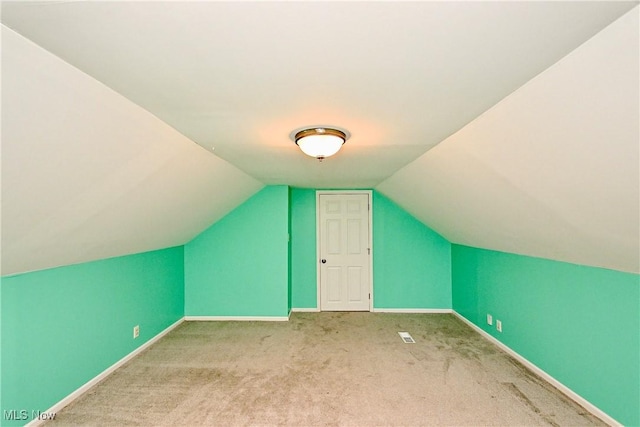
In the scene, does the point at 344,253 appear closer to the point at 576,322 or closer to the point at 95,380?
the point at 576,322

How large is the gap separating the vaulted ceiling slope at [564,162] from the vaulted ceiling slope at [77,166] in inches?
77.6

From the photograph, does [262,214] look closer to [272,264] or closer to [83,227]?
[272,264]

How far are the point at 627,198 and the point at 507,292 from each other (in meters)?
2.31

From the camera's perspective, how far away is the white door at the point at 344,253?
17.5 ft

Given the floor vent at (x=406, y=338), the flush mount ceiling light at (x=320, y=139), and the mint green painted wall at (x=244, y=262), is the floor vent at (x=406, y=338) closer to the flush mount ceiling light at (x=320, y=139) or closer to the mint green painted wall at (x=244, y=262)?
the mint green painted wall at (x=244, y=262)

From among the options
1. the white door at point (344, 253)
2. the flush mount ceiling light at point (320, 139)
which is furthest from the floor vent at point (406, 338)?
the flush mount ceiling light at point (320, 139)

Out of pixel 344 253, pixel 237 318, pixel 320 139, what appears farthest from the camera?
pixel 344 253

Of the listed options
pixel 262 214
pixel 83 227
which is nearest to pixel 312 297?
pixel 262 214

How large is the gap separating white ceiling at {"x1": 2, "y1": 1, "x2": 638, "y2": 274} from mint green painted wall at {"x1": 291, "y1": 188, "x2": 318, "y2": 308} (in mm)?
2621

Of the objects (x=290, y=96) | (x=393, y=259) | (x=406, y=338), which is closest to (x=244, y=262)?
(x=393, y=259)

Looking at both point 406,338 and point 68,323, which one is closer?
point 68,323

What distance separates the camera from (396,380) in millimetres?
3000

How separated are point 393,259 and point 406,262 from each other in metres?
0.22

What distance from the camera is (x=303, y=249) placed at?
17.6 feet
